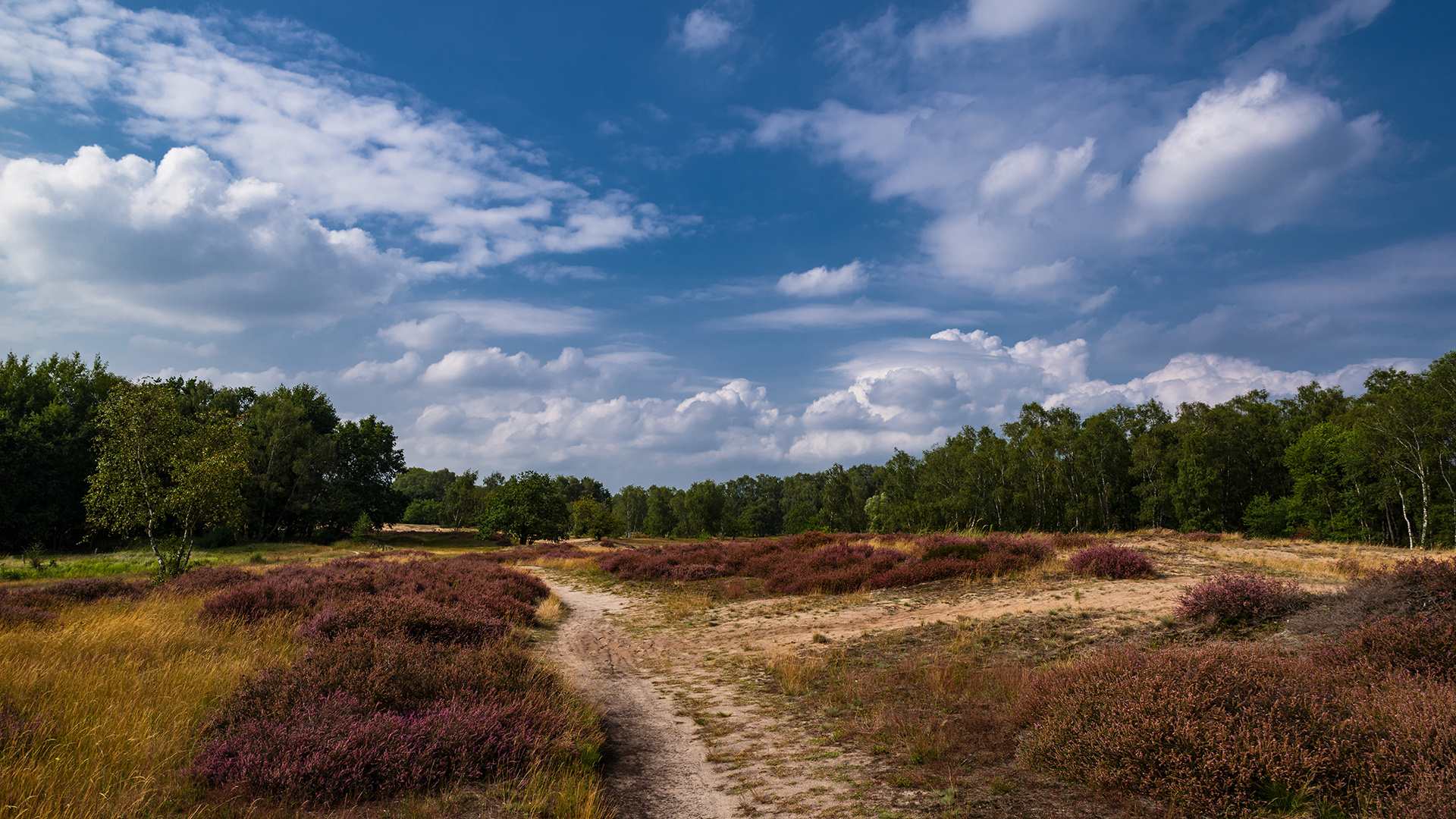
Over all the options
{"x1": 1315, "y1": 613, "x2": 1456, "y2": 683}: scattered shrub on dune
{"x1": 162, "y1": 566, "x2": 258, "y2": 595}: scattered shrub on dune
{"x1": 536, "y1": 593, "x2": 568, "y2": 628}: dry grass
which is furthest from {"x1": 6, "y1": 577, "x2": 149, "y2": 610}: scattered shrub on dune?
{"x1": 1315, "y1": 613, "x2": 1456, "y2": 683}: scattered shrub on dune

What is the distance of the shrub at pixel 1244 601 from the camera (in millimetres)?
10859

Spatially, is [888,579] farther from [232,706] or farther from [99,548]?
[99,548]

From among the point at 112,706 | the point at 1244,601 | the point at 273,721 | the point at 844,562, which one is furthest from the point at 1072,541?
the point at 112,706

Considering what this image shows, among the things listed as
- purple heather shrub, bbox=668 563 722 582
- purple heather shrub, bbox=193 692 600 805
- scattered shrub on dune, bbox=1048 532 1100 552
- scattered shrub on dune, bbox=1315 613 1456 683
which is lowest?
purple heather shrub, bbox=668 563 722 582

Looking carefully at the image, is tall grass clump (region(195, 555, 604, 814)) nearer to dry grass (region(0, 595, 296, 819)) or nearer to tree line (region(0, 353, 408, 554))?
dry grass (region(0, 595, 296, 819))

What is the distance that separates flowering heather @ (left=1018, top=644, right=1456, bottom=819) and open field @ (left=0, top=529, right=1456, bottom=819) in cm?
2

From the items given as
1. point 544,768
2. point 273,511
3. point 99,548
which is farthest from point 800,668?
point 273,511

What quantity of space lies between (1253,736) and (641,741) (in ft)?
21.3

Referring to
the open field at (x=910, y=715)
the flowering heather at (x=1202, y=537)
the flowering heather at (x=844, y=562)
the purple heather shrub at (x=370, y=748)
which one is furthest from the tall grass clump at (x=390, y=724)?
the flowering heather at (x=1202, y=537)

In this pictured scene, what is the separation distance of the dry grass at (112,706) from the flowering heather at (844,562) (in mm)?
16052

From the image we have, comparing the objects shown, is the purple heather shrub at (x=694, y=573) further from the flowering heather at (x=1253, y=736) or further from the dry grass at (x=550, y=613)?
the flowering heather at (x=1253, y=736)

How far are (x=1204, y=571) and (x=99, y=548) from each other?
269ft

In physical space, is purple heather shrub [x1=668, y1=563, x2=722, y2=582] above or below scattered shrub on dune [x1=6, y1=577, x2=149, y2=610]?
below

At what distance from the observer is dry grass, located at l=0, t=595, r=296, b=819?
4707mm
